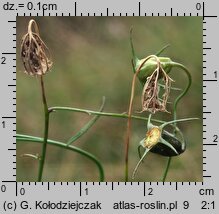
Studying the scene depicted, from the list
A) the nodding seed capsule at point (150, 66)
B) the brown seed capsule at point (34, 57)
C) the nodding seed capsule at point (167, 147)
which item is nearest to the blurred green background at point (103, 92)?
the nodding seed capsule at point (167, 147)

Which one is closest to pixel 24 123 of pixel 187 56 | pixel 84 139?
pixel 84 139

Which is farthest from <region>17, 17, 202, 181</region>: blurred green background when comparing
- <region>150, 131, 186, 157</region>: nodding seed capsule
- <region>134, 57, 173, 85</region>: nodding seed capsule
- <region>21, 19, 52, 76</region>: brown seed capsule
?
<region>21, 19, 52, 76</region>: brown seed capsule

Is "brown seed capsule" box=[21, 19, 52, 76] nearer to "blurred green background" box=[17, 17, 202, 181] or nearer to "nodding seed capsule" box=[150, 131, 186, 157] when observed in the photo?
"nodding seed capsule" box=[150, 131, 186, 157]

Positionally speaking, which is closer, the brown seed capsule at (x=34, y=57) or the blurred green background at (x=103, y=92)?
the brown seed capsule at (x=34, y=57)

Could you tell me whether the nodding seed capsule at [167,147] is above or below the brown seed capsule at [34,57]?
below

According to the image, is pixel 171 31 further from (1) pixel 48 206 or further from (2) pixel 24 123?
(1) pixel 48 206

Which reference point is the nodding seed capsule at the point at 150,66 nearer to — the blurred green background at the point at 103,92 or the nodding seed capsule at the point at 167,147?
the nodding seed capsule at the point at 167,147

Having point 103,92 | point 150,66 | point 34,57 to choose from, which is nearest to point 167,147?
point 150,66

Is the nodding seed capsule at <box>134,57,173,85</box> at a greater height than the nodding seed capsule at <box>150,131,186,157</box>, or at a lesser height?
greater
